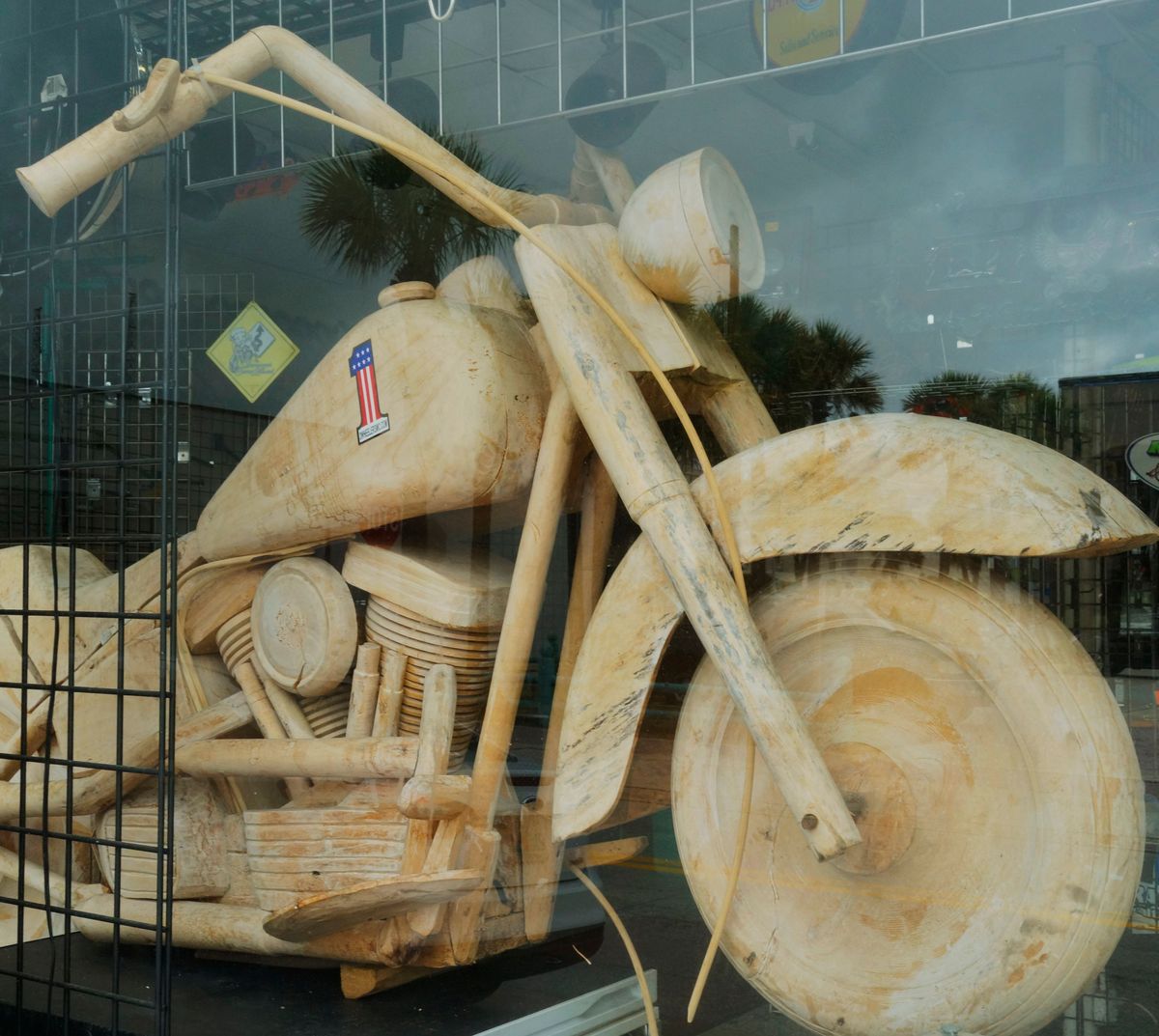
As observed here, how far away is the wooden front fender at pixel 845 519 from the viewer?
1.34 metres

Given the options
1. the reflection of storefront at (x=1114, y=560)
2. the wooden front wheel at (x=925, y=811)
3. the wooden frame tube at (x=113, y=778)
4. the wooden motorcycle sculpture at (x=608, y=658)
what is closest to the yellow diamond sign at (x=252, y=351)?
the wooden motorcycle sculpture at (x=608, y=658)

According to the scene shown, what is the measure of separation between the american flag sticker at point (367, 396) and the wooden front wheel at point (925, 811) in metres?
0.58

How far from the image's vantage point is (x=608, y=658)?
1.66 metres

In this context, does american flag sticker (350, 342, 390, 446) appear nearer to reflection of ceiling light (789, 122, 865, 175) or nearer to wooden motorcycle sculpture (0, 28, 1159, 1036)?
wooden motorcycle sculpture (0, 28, 1159, 1036)

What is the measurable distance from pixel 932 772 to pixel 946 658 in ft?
0.41

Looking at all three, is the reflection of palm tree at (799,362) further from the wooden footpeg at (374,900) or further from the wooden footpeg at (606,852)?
the wooden footpeg at (374,900)

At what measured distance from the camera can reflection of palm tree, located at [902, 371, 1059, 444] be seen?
54.0 inches

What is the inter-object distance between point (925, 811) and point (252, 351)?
1154 mm

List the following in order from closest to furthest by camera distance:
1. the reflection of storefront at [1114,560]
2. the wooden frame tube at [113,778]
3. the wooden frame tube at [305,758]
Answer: the reflection of storefront at [1114,560], the wooden frame tube at [305,758], the wooden frame tube at [113,778]

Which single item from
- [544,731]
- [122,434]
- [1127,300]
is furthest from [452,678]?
[1127,300]

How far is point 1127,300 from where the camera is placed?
132 cm

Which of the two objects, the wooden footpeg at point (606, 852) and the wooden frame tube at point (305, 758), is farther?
the wooden frame tube at point (305, 758)

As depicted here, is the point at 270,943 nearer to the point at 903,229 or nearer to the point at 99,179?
the point at 99,179

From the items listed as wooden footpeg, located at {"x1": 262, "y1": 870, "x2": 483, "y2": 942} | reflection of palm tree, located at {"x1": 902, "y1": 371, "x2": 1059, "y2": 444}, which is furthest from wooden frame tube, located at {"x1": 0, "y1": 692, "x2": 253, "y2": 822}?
reflection of palm tree, located at {"x1": 902, "y1": 371, "x2": 1059, "y2": 444}
